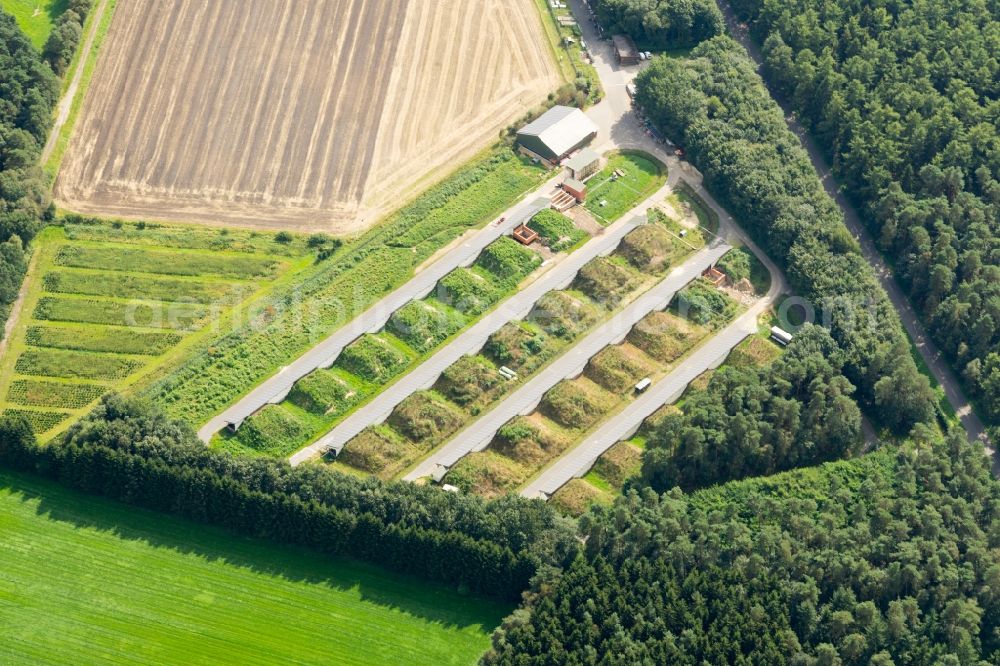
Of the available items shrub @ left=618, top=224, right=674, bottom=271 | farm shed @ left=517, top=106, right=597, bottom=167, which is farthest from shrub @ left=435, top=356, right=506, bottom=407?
farm shed @ left=517, top=106, right=597, bottom=167

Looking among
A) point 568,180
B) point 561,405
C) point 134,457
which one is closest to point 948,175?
point 568,180

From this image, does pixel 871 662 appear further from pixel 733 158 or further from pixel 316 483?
pixel 733 158

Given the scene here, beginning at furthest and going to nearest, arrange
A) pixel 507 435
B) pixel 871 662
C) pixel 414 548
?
pixel 507 435, pixel 414 548, pixel 871 662

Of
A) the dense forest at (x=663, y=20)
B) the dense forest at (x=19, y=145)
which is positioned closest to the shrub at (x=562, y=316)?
the dense forest at (x=663, y=20)

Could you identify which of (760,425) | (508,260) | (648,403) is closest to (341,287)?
(508,260)

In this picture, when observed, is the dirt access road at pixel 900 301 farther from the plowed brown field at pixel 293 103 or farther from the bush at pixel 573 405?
the bush at pixel 573 405

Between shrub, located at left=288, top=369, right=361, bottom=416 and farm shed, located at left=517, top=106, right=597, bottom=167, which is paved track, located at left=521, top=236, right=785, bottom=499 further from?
farm shed, located at left=517, top=106, right=597, bottom=167

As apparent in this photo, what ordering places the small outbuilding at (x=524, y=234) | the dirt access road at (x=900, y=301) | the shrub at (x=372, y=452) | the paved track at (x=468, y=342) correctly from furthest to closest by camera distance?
the small outbuilding at (x=524, y=234), the dirt access road at (x=900, y=301), the paved track at (x=468, y=342), the shrub at (x=372, y=452)
